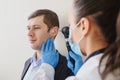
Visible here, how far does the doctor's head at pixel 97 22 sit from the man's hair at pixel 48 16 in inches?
30.9

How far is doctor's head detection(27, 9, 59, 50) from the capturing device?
5.44ft

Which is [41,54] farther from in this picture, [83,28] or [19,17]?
[83,28]

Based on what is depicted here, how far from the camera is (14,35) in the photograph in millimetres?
1905

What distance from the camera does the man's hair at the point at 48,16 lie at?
1.69 meters

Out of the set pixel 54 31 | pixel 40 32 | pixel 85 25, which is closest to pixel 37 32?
pixel 40 32

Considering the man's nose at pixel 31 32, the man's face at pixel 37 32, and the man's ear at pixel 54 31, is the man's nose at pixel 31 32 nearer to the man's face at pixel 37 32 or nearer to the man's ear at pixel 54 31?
the man's face at pixel 37 32

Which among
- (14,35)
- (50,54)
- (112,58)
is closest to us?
(112,58)

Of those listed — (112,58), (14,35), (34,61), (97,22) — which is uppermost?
(97,22)

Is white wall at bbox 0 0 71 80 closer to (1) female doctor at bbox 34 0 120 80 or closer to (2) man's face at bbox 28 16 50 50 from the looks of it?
(2) man's face at bbox 28 16 50 50

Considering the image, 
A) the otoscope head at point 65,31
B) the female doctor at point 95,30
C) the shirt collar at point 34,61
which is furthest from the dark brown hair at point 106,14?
the shirt collar at point 34,61

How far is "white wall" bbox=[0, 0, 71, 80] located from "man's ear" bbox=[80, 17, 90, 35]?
0.93 m

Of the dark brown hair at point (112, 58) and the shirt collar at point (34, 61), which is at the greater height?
the dark brown hair at point (112, 58)

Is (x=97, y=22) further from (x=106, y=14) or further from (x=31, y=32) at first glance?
(x=31, y=32)

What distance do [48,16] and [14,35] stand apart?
1.28 ft
